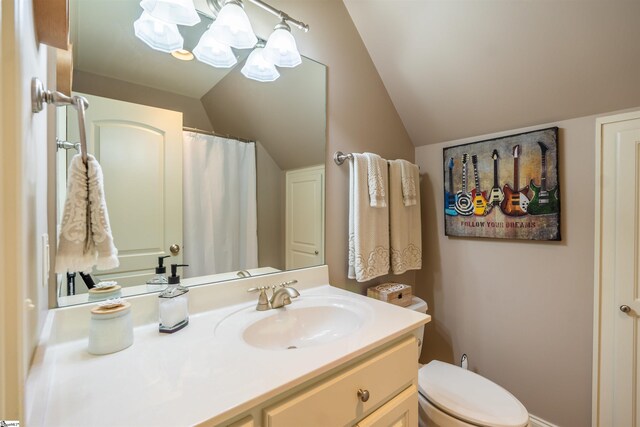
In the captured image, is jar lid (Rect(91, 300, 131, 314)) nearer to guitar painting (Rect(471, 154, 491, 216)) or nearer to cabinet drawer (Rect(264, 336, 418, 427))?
cabinet drawer (Rect(264, 336, 418, 427))

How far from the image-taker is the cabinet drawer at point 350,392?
2.05 ft

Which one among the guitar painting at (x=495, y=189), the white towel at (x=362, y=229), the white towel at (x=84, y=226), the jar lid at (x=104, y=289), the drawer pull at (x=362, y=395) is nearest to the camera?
the white towel at (x=84, y=226)

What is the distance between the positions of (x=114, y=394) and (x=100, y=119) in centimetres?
79

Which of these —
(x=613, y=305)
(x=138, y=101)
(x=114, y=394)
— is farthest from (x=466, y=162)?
(x=114, y=394)

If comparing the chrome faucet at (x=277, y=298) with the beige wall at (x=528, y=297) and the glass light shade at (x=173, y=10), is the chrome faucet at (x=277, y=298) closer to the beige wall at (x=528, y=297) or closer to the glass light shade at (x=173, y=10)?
the glass light shade at (x=173, y=10)

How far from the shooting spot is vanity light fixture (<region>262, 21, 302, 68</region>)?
1213 mm

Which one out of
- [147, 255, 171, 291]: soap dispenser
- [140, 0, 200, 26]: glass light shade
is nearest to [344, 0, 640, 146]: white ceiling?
[140, 0, 200, 26]: glass light shade

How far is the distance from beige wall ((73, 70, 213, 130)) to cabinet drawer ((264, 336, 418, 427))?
96 cm

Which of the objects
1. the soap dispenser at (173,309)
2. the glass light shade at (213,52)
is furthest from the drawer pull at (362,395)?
the glass light shade at (213,52)

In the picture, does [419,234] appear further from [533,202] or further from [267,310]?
[267,310]

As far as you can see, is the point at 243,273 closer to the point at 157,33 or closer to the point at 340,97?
the point at 157,33

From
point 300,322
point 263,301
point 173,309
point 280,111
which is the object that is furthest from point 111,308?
point 280,111

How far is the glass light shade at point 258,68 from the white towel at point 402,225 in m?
0.83

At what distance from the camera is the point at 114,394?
0.55 metres
